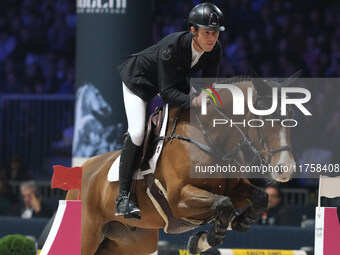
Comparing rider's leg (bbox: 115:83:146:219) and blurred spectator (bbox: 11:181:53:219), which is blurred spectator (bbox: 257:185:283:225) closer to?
blurred spectator (bbox: 11:181:53:219)

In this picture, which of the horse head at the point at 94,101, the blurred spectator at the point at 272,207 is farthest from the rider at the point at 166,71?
the blurred spectator at the point at 272,207

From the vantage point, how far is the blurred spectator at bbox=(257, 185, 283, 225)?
29.4 feet

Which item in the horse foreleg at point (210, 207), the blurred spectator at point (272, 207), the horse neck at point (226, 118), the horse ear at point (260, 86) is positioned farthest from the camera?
the blurred spectator at point (272, 207)

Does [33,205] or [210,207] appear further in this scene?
[33,205]

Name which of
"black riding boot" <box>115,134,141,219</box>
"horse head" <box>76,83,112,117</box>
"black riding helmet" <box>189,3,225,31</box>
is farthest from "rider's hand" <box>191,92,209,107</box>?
"horse head" <box>76,83,112,117</box>

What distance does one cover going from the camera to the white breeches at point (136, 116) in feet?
20.1

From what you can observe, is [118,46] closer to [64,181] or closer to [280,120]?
[64,181]

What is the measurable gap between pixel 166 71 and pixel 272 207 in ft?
12.3

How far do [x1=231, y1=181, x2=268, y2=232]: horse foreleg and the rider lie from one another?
0.79 metres

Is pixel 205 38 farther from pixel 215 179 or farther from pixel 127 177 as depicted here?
pixel 127 177

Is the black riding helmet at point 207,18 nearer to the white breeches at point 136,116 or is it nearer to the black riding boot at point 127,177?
the white breeches at point 136,116

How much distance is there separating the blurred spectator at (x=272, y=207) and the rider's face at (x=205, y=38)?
358 cm

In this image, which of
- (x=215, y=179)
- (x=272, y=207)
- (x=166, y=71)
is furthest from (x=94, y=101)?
(x=215, y=179)

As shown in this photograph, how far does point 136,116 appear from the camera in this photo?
6180 millimetres
